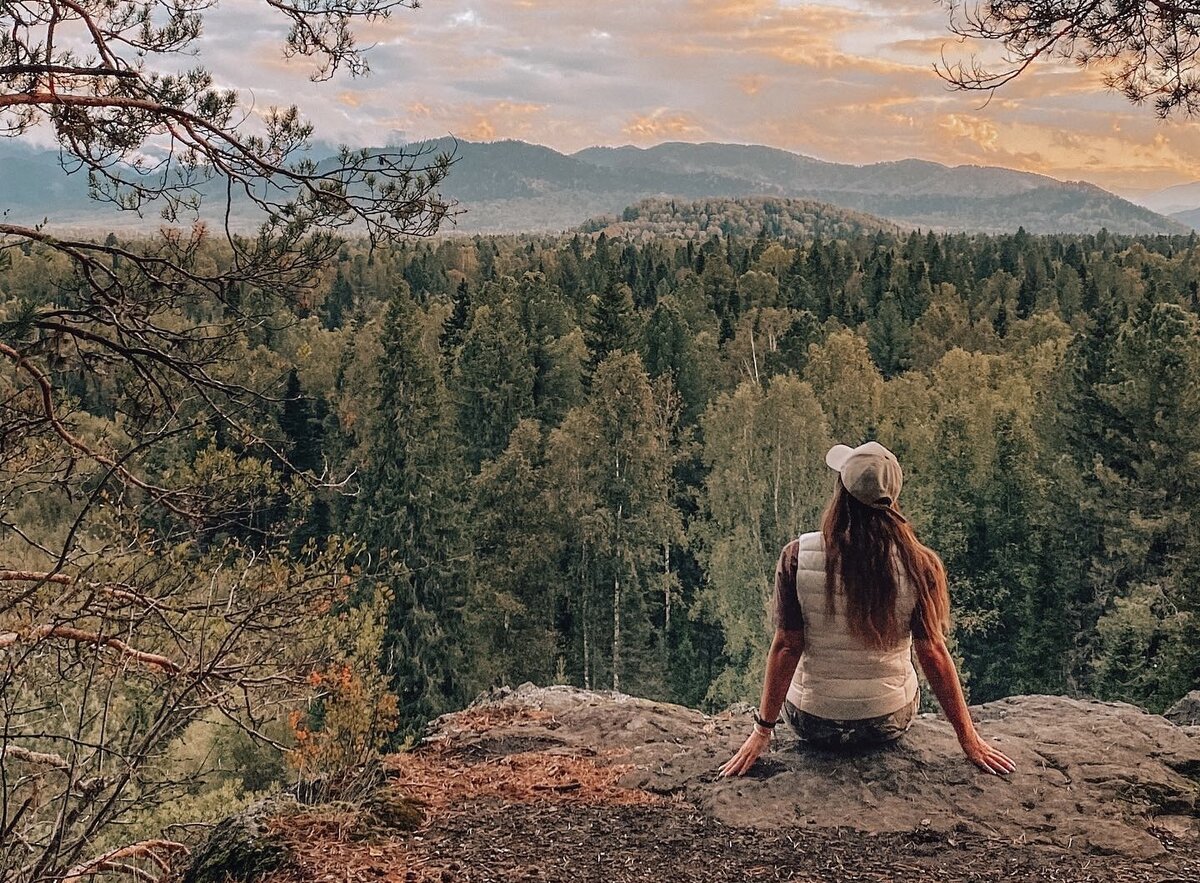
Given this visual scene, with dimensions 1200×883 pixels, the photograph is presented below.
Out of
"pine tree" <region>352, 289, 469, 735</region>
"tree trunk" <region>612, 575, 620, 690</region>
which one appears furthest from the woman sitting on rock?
"tree trunk" <region>612, 575, 620, 690</region>

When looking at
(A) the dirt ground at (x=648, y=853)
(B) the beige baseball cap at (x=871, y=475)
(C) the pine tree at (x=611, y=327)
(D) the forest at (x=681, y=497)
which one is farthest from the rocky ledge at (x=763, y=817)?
(C) the pine tree at (x=611, y=327)

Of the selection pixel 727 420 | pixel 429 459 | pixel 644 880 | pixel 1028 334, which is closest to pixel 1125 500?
pixel 727 420

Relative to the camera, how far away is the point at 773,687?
4.64m

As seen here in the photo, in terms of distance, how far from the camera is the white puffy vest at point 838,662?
4.43 meters

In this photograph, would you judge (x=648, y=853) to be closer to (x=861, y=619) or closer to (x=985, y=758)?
(x=861, y=619)

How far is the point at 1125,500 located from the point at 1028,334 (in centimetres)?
2044

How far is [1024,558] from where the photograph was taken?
87.0 feet

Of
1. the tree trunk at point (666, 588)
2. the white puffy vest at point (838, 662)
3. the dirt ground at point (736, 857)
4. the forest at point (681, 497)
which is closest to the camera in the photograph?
the dirt ground at point (736, 857)

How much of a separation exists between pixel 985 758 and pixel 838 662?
2.89 ft

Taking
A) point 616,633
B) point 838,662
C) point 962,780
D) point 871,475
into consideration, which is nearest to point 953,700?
point 962,780

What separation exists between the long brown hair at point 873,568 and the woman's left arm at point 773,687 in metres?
0.26

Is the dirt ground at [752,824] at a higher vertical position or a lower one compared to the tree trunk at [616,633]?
higher

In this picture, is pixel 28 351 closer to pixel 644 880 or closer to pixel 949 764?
pixel 644 880

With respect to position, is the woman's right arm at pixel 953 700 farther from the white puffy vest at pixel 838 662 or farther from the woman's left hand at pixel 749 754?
the woman's left hand at pixel 749 754
